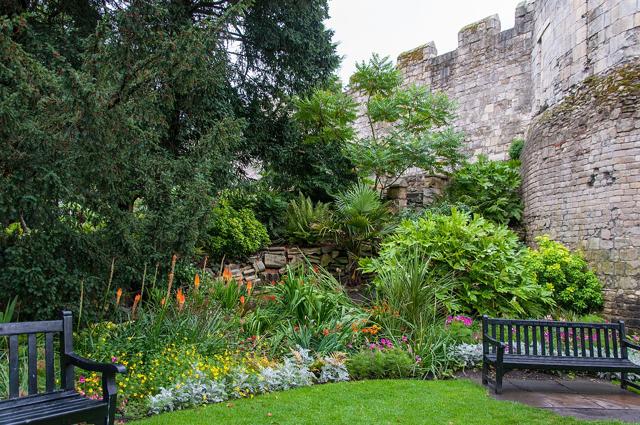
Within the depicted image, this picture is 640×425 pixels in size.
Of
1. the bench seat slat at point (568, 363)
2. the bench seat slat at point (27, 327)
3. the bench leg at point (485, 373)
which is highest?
the bench seat slat at point (27, 327)

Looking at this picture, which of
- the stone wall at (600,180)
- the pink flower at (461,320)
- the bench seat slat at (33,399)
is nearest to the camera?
the bench seat slat at (33,399)

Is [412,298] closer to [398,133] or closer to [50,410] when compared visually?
[50,410]

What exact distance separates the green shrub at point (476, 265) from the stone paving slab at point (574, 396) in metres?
1.43

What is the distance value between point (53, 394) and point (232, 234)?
466 cm

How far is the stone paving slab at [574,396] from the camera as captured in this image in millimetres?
3859

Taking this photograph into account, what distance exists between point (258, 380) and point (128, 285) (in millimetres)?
1826

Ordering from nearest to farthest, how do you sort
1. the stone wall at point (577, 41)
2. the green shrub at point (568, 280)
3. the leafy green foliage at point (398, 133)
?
1. the green shrub at point (568, 280)
2. the stone wall at point (577, 41)
3. the leafy green foliage at point (398, 133)

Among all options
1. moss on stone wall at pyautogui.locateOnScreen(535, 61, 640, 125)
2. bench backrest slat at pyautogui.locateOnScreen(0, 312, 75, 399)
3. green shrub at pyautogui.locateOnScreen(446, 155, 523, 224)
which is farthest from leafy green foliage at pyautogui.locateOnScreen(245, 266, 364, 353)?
moss on stone wall at pyautogui.locateOnScreen(535, 61, 640, 125)

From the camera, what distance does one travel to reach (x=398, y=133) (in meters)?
10.4

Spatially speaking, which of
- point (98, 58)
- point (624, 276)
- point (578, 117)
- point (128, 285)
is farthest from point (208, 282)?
point (578, 117)

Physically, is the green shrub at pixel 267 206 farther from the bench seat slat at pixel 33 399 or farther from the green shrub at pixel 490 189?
the bench seat slat at pixel 33 399

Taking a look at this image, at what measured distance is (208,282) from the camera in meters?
5.82

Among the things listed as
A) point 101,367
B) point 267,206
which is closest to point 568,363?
point 101,367

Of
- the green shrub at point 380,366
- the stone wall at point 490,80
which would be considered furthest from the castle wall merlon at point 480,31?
the green shrub at point 380,366
